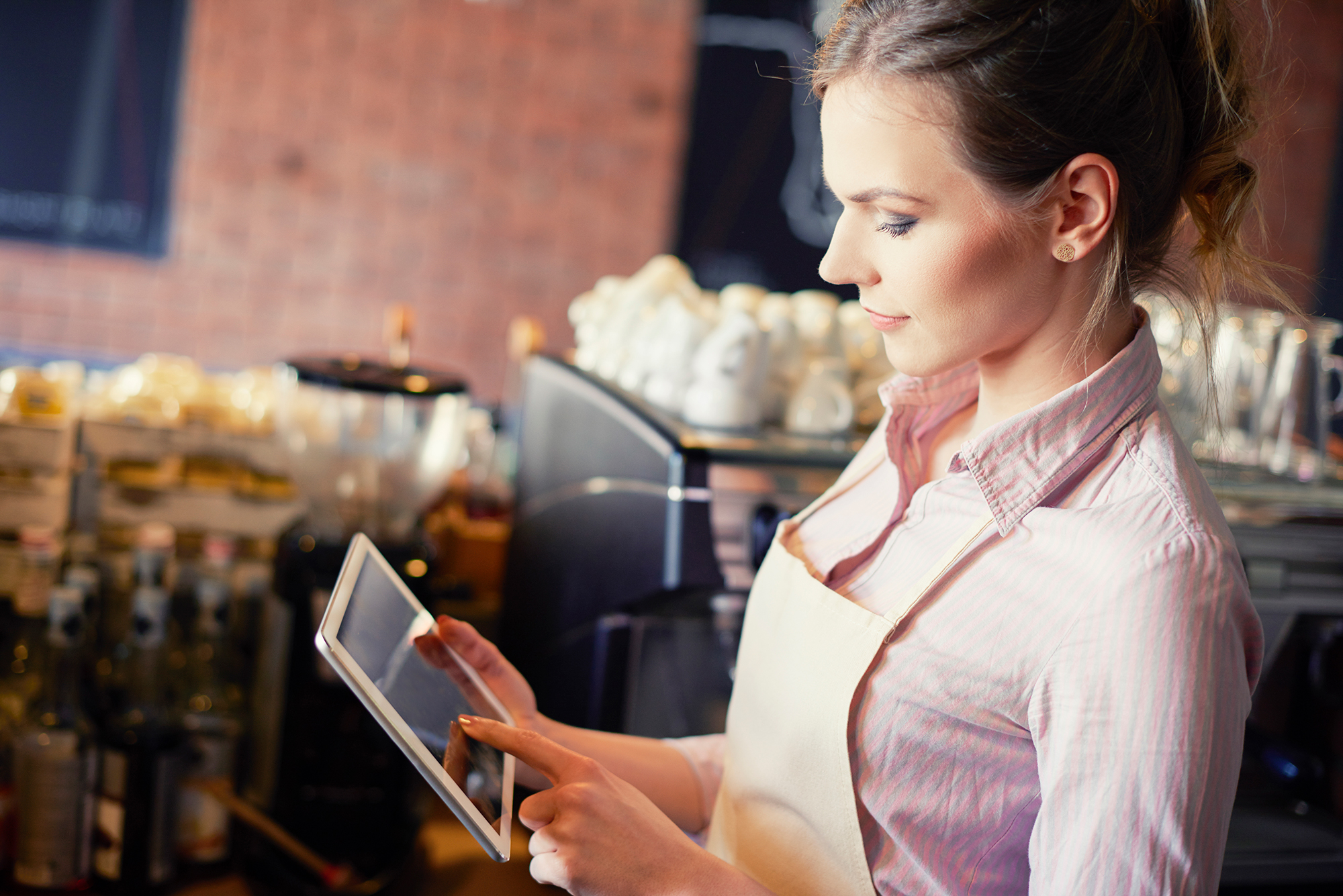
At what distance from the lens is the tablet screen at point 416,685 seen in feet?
2.35

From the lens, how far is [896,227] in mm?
705

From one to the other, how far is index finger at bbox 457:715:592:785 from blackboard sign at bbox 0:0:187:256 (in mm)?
3106

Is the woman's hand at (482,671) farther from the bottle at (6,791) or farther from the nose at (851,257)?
the bottle at (6,791)

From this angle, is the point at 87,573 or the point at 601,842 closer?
the point at 601,842

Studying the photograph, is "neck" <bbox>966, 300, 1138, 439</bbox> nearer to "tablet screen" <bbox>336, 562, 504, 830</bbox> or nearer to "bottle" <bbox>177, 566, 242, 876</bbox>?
"tablet screen" <bbox>336, 562, 504, 830</bbox>

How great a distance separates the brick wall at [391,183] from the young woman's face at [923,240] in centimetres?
291

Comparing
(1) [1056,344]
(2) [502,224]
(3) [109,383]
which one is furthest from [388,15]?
(1) [1056,344]

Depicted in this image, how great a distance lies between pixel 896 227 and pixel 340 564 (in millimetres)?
1083

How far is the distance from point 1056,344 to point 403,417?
3.61ft

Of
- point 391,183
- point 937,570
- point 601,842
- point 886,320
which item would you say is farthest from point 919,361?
point 391,183

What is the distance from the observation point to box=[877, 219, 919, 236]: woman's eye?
70 cm

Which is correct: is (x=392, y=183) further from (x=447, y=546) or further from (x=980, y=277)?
(x=980, y=277)

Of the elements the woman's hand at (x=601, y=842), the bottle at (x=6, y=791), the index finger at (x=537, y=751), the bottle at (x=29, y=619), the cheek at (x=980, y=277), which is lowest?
the bottle at (x=6, y=791)

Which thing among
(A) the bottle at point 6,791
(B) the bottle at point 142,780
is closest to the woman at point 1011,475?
Answer: (B) the bottle at point 142,780
